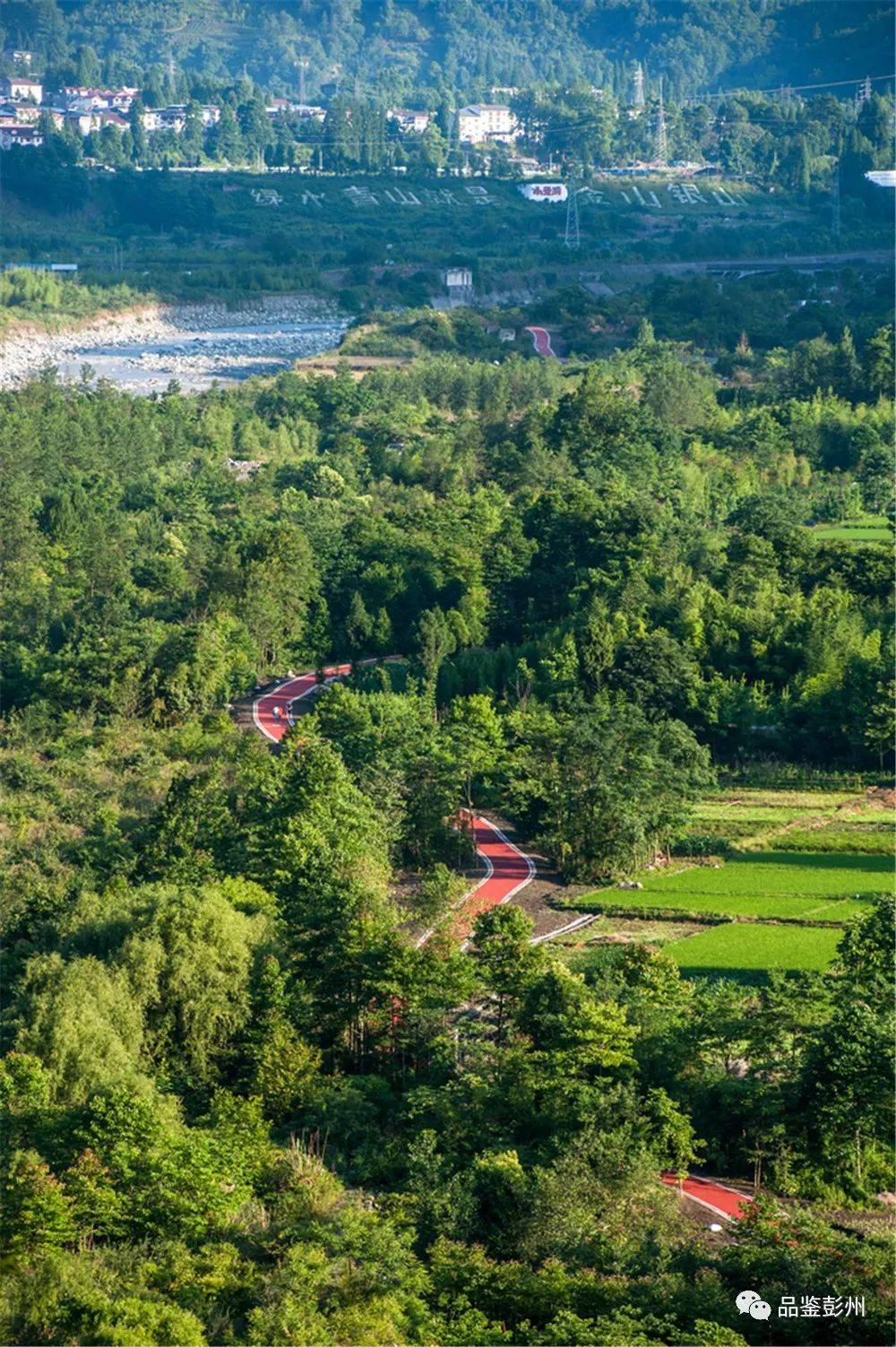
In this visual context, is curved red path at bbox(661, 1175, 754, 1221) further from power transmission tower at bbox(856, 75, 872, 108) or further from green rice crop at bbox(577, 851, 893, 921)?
power transmission tower at bbox(856, 75, 872, 108)

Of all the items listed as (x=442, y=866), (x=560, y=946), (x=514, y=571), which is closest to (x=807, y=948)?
(x=560, y=946)

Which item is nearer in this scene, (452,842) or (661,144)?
(452,842)

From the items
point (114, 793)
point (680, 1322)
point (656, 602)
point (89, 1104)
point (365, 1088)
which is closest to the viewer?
point (680, 1322)

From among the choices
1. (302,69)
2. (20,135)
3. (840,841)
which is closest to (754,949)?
(840,841)

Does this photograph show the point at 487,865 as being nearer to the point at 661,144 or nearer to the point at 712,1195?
the point at 712,1195

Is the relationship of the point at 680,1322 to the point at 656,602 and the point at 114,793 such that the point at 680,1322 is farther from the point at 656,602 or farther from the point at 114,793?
the point at 656,602

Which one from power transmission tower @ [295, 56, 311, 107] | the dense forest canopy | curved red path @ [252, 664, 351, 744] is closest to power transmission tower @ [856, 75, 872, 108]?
power transmission tower @ [295, 56, 311, 107]

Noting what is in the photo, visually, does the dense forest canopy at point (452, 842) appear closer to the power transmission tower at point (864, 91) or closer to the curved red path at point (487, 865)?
the curved red path at point (487, 865)
